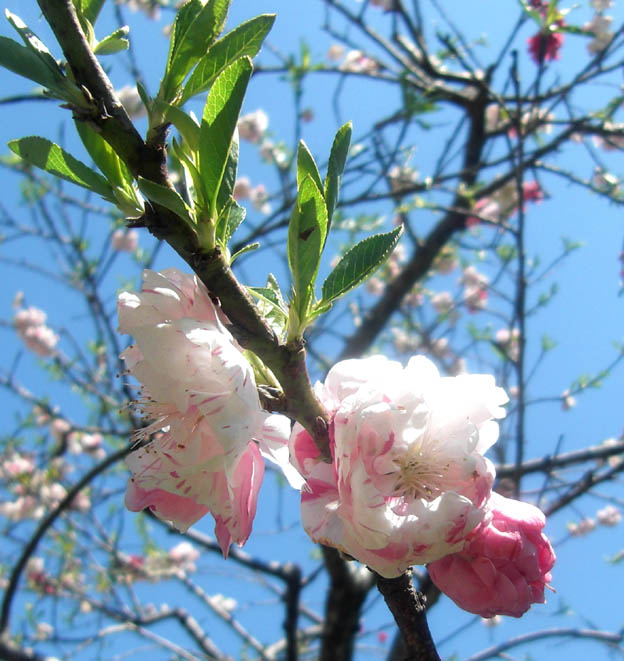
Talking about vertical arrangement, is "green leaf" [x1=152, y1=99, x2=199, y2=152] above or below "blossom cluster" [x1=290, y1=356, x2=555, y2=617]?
above

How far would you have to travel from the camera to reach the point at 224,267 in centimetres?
56

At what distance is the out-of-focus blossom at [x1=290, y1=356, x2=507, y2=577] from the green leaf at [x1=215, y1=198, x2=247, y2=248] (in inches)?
7.0

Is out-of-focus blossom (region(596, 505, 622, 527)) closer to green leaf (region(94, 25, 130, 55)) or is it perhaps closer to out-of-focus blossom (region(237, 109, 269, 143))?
out-of-focus blossom (region(237, 109, 269, 143))

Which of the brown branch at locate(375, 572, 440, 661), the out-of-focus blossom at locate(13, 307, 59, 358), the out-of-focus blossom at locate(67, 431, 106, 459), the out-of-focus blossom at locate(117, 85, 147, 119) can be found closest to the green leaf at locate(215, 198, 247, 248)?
the brown branch at locate(375, 572, 440, 661)

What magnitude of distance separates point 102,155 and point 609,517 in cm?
615

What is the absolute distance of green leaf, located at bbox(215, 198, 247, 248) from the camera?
0.58 m

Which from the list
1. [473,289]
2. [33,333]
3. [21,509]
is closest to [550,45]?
[473,289]

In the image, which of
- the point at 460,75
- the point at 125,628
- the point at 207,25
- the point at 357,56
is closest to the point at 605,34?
the point at 460,75

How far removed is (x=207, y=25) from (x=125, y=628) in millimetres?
3061

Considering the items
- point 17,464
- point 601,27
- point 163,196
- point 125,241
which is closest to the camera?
point 163,196

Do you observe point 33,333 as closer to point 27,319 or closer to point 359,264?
point 27,319

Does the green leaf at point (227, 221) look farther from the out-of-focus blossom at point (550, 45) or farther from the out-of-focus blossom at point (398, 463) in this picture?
the out-of-focus blossom at point (550, 45)

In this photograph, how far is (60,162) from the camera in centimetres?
60

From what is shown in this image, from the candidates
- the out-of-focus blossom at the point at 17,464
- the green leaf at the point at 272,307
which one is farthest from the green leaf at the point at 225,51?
the out-of-focus blossom at the point at 17,464
